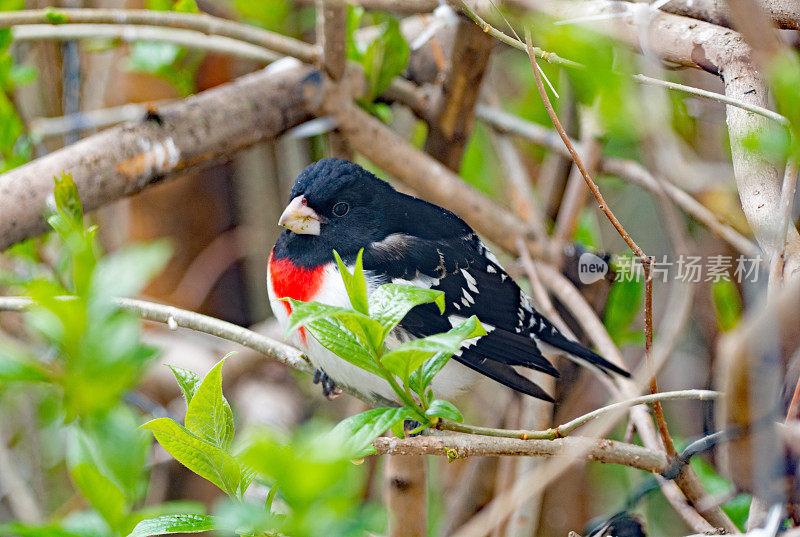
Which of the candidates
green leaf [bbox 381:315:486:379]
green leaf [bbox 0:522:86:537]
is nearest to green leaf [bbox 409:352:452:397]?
→ green leaf [bbox 381:315:486:379]

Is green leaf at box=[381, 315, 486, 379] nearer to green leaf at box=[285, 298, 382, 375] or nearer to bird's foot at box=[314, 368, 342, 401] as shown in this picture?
green leaf at box=[285, 298, 382, 375]

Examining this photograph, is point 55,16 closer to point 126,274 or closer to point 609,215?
point 126,274

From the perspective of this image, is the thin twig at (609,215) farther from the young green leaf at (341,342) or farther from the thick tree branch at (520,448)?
the young green leaf at (341,342)

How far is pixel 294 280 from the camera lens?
1078mm

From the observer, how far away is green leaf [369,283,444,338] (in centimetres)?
60

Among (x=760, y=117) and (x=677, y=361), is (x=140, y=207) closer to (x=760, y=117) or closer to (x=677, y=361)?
(x=677, y=361)

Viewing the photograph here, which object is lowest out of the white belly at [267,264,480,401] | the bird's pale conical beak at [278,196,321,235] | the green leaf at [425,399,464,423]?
the white belly at [267,264,480,401]

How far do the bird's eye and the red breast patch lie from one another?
0.08 metres

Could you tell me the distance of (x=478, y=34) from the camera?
127cm

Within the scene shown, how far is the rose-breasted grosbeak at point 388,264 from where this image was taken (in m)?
1.00

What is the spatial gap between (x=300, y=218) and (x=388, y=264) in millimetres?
134

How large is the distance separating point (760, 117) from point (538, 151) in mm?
1307

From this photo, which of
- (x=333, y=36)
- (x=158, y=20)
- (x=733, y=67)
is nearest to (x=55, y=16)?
(x=158, y=20)

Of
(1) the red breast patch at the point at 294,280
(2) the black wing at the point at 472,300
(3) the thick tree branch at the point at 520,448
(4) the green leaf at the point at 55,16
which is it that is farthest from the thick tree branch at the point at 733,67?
(4) the green leaf at the point at 55,16
